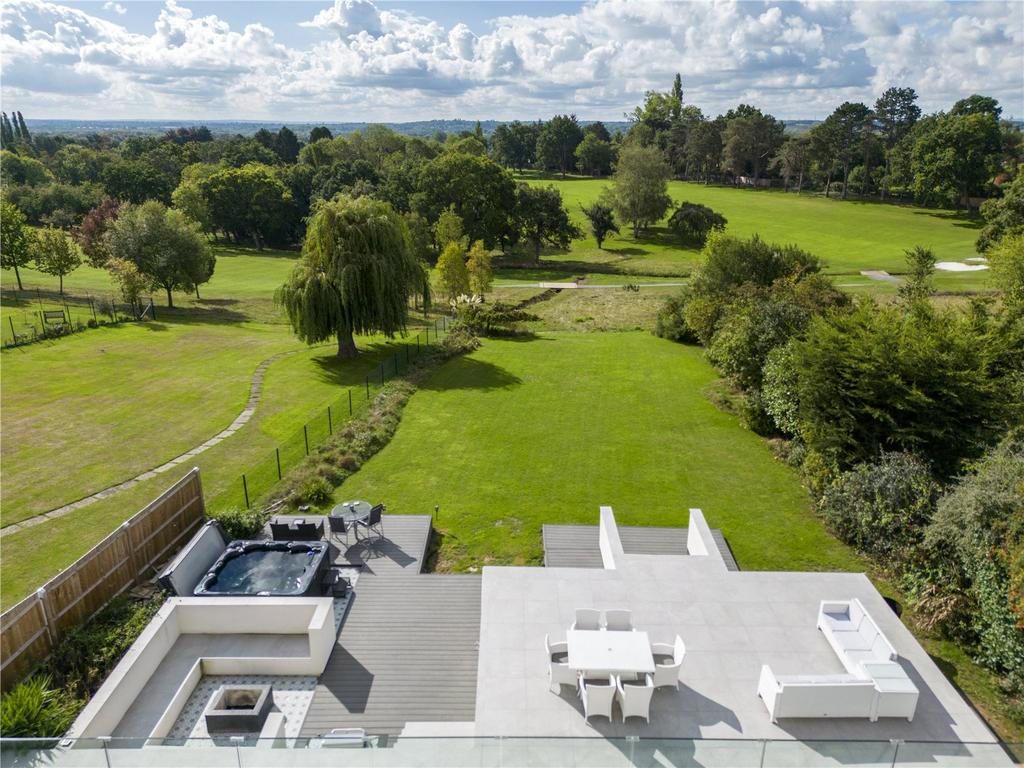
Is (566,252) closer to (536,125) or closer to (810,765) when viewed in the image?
(810,765)

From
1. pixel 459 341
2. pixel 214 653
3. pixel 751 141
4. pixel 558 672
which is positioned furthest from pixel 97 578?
pixel 751 141

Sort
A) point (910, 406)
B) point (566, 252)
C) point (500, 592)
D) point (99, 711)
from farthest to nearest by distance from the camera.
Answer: point (566, 252)
point (910, 406)
point (500, 592)
point (99, 711)

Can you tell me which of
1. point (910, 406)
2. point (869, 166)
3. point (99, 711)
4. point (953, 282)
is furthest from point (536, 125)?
point (99, 711)

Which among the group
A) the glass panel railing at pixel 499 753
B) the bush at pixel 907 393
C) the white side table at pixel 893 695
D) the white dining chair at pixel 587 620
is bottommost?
the white side table at pixel 893 695

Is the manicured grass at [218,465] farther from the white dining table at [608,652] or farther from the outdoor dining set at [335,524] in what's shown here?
the white dining table at [608,652]

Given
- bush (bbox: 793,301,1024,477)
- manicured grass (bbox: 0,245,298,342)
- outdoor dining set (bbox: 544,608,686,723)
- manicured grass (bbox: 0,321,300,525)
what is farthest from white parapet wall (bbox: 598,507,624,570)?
manicured grass (bbox: 0,245,298,342)

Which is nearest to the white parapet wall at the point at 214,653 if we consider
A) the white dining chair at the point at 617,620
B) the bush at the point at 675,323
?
the white dining chair at the point at 617,620
